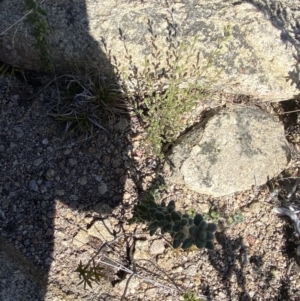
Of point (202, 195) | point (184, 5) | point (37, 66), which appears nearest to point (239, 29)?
point (184, 5)

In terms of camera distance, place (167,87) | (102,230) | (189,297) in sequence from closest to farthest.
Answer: (189,297) → (102,230) → (167,87)

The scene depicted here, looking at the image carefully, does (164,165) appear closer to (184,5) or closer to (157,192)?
(157,192)

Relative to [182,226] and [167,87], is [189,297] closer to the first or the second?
[182,226]

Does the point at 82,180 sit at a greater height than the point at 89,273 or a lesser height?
greater

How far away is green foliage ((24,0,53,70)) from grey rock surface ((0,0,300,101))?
Answer: 0.57 feet

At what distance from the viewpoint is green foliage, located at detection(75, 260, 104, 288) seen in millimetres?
3074

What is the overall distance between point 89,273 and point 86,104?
1274 millimetres

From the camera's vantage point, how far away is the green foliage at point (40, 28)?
3.10 meters

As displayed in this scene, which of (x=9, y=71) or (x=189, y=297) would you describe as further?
(x=9, y=71)

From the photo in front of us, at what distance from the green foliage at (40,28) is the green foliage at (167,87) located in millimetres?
567

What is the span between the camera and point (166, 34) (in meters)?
3.54

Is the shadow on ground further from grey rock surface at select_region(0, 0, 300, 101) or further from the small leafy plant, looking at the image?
the small leafy plant

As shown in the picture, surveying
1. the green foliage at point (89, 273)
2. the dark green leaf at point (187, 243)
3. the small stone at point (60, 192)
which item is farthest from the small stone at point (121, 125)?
the dark green leaf at point (187, 243)

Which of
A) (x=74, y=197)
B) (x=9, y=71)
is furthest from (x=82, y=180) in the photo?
(x=9, y=71)
